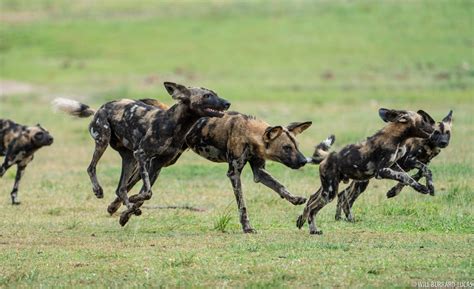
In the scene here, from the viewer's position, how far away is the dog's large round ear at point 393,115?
1197 cm

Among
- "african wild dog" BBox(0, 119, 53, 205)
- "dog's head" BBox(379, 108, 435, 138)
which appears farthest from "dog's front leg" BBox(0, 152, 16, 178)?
"dog's head" BBox(379, 108, 435, 138)

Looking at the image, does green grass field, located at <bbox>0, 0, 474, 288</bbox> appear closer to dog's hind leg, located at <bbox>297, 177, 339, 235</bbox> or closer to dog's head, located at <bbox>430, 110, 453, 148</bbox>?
dog's hind leg, located at <bbox>297, 177, 339, 235</bbox>

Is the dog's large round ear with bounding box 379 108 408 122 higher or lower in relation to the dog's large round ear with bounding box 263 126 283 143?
higher

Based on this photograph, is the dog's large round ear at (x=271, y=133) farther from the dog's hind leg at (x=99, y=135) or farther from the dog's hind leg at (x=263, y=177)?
the dog's hind leg at (x=99, y=135)

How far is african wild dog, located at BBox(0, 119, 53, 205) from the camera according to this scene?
57.1 feet

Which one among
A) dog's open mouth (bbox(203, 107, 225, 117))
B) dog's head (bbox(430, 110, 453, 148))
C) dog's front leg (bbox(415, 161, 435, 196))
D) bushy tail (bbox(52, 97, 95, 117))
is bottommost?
bushy tail (bbox(52, 97, 95, 117))

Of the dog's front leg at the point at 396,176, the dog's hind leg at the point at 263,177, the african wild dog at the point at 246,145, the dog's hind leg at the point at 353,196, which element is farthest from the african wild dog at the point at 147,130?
the dog's hind leg at the point at 353,196

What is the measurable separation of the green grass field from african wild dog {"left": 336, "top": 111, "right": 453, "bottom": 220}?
0.31 meters

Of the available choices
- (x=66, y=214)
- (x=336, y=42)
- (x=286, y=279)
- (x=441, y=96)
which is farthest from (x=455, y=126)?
(x=336, y=42)

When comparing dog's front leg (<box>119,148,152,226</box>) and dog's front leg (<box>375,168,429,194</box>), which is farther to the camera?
dog's front leg (<box>119,148,152,226</box>)

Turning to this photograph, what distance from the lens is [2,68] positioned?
43.0 meters

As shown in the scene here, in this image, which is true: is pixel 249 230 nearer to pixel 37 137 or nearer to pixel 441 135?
pixel 441 135

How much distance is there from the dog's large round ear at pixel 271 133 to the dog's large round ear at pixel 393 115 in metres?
1.17

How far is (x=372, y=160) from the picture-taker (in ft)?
38.9
